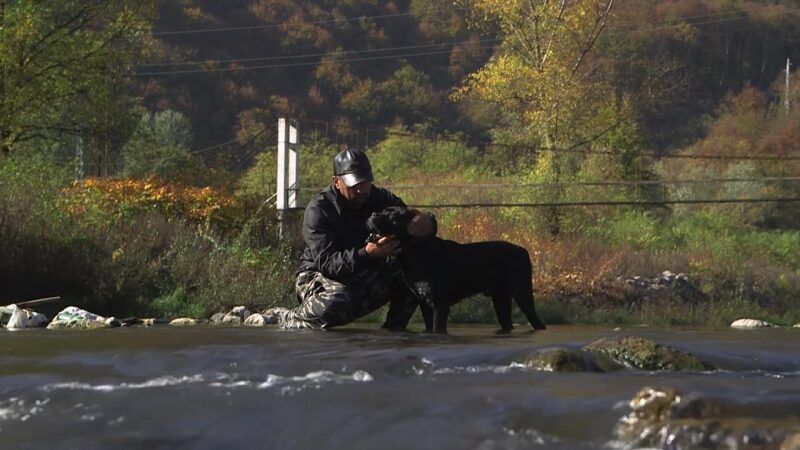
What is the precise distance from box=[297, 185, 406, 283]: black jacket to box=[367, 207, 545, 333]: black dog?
1.17 ft

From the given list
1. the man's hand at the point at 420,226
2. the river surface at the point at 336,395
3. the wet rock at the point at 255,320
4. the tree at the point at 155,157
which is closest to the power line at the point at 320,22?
the tree at the point at 155,157

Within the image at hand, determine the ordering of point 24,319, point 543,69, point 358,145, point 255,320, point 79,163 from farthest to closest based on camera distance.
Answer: point 358,145 < point 543,69 < point 79,163 < point 255,320 < point 24,319

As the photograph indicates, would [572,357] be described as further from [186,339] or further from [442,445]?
[186,339]

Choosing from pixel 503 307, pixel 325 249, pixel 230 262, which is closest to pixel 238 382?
pixel 325 249

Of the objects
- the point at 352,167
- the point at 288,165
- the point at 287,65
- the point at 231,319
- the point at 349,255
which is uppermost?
the point at 287,65

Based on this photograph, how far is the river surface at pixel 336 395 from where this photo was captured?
17.5 ft

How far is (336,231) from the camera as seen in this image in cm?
983

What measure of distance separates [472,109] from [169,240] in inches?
2029

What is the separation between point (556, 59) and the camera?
34.5 m

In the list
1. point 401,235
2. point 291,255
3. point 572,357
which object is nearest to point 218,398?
point 572,357

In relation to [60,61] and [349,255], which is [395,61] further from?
[349,255]

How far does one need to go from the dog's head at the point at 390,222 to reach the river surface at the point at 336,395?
42.3 inches

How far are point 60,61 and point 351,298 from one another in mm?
15153

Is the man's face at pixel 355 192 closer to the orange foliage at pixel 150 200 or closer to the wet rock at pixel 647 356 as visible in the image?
the wet rock at pixel 647 356
